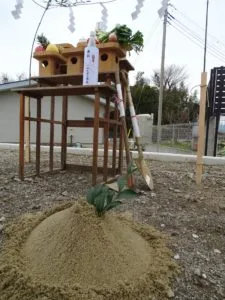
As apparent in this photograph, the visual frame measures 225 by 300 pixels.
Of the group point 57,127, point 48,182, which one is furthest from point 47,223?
point 57,127

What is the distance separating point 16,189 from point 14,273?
1368 mm

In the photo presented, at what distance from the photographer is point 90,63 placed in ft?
8.41

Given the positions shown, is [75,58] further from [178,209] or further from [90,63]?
[178,209]

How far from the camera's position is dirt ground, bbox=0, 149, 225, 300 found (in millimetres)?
1327

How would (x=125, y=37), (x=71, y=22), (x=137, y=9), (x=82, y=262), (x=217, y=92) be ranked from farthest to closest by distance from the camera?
1. (x=217, y=92)
2. (x=125, y=37)
3. (x=71, y=22)
4. (x=137, y=9)
5. (x=82, y=262)

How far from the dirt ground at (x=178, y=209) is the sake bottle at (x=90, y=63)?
94 cm

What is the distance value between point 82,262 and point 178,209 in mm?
1134

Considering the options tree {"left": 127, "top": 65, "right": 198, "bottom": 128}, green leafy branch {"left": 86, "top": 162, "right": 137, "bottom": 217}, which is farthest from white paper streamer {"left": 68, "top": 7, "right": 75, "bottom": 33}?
tree {"left": 127, "top": 65, "right": 198, "bottom": 128}

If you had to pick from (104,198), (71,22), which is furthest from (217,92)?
(104,198)

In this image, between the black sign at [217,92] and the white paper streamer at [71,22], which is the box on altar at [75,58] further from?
the black sign at [217,92]

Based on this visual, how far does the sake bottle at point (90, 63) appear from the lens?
8.38 feet

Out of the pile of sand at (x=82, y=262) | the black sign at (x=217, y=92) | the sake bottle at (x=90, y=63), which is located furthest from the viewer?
the black sign at (x=217, y=92)

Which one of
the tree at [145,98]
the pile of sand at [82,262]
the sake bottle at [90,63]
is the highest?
the tree at [145,98]

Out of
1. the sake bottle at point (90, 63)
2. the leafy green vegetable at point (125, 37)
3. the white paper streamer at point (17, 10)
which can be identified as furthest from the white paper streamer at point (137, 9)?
the white paper streamer at point (17, 10)
